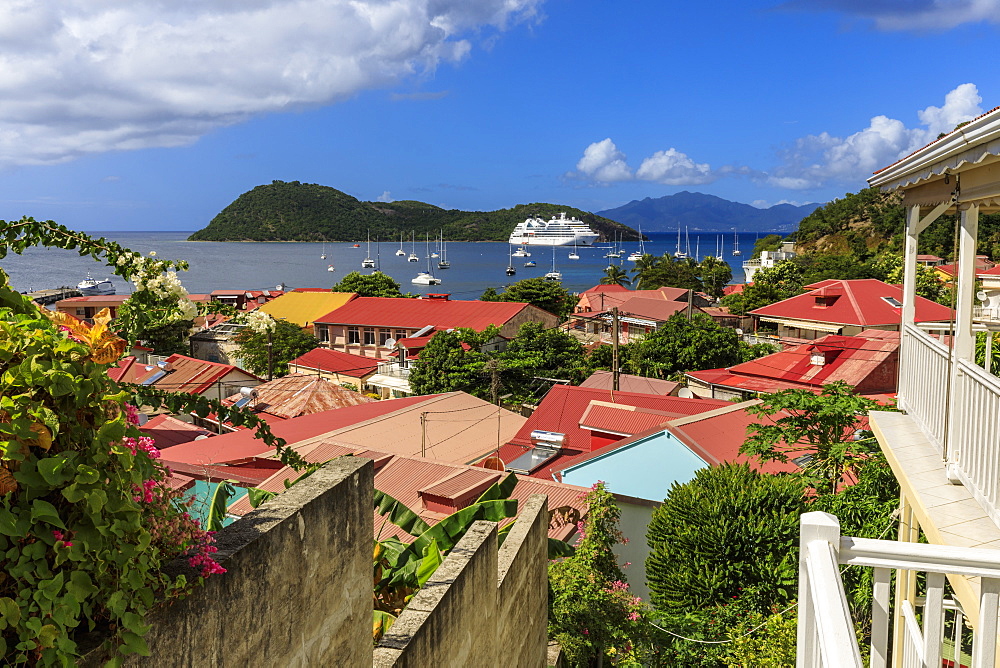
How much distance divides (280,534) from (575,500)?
11.2m

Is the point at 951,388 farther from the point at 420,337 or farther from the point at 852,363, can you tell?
the point at 420,337

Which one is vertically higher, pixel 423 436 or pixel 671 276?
pixel 671 276

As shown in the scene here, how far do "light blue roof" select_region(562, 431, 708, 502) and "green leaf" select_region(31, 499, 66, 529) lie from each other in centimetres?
1477

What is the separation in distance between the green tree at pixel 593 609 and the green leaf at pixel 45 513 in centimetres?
847

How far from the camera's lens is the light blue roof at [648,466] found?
51.4ft

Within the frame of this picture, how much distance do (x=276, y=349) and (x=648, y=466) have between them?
3567cm

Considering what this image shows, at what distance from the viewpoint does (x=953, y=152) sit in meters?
4.53

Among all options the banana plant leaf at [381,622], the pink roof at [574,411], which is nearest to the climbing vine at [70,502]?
the banana plant leaf at [381,622]

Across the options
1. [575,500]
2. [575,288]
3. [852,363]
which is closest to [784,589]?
[575,500]

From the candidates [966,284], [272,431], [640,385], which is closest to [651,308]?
[640,385]

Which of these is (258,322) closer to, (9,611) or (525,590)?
(9,611)

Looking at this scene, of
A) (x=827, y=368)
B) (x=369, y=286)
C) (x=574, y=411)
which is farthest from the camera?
(x=369, y=286)

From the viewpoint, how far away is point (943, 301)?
46500 millimetres

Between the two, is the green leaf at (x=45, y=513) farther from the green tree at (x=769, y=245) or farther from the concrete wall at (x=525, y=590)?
the green tree at (x=769, y=245)
